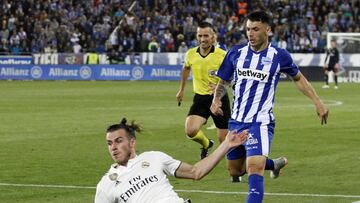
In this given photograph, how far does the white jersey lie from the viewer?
775 centimetres

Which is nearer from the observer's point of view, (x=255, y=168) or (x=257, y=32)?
(x=255, y=168)

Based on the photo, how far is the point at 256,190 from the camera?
36.3ft

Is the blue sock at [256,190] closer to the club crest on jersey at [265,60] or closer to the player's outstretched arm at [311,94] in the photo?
the player's outstretched arm at [311,94]

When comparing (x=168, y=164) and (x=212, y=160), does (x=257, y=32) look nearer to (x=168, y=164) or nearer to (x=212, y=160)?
(x=168, y=164)

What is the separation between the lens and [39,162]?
17.3 m

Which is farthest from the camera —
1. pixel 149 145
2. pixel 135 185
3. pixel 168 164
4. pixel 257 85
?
pixel 149 145

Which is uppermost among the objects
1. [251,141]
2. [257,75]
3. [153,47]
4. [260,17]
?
[260,17]

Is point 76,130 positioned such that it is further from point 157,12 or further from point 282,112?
point 157,12

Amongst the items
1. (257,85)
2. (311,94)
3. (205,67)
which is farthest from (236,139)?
(205,67)

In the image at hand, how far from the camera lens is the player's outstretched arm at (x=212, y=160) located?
→ 7.49m

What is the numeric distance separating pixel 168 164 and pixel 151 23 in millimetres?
48996

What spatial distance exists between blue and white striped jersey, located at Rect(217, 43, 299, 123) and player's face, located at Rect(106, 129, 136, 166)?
4.13m

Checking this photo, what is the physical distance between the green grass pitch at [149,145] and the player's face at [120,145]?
5.14 m

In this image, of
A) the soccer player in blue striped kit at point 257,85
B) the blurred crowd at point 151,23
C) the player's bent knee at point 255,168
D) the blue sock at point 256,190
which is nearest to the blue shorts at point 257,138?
the soccer player in blue striped kit at point 257,85
